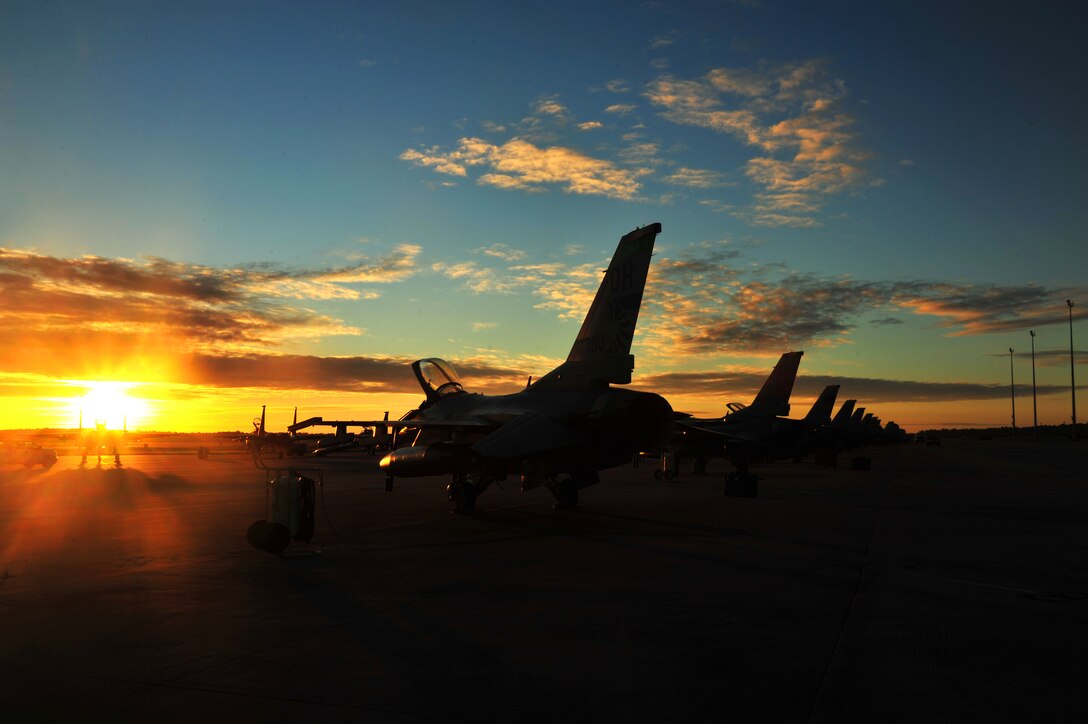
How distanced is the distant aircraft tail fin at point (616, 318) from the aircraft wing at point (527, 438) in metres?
1.20

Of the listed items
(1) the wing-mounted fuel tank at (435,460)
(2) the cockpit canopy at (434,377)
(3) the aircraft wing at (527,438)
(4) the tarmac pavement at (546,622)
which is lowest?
(4) the tarmac pavement at (546,622)

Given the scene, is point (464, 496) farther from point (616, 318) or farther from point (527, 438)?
point (616, 318)

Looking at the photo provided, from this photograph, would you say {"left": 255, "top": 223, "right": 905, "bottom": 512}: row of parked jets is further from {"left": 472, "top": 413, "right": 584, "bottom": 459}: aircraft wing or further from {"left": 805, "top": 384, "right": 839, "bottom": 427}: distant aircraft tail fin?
{"left": 805, "top": 384, "right": 839, "bottom": 427}: distant aircraft tail fin

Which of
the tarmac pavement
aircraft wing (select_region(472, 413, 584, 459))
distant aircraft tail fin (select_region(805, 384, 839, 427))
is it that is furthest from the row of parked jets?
distant aircraft tail fin (select_region(805, 384, 839, 427))

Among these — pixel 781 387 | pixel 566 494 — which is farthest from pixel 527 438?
pixel 781 387

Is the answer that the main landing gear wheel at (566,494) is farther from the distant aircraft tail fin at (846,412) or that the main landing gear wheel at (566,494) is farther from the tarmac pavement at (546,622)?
the distant aircraft tail fin at (846,412)

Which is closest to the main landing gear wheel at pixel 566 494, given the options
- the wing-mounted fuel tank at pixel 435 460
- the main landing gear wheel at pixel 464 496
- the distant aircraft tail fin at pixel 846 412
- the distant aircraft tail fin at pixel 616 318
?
the main landing gear wheel at pixel 464 496

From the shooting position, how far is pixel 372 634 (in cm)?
664

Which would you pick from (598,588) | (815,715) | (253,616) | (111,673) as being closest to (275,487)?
(253,616)

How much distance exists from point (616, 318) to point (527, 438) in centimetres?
313

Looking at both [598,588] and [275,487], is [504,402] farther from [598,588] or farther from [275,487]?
[598,588]

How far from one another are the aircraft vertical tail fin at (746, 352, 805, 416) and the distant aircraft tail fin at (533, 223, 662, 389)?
66.3 ft

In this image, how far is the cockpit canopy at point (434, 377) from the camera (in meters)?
21.6

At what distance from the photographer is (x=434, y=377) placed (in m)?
21.8
